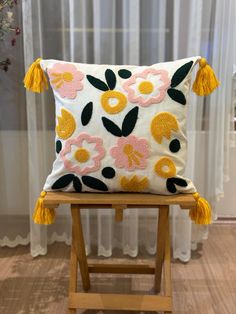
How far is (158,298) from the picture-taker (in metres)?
1.41

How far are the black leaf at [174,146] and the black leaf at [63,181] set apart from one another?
0.34m

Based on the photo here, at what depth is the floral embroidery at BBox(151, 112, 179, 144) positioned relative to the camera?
4.07ft

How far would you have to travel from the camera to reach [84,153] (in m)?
1.25

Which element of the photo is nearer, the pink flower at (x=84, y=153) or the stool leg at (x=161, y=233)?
the pink flower at (x=84, y=153)

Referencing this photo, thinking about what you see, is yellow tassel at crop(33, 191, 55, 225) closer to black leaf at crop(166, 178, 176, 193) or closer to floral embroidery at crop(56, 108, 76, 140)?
floral embroidery at crop(56, 108, 76, 140)

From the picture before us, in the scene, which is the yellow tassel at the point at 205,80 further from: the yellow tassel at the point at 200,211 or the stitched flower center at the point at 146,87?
the yellow tassel at the point at 200,211

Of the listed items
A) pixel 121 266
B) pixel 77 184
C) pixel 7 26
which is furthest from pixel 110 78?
pixel 121 266

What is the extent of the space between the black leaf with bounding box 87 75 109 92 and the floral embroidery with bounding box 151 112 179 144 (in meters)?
0.20

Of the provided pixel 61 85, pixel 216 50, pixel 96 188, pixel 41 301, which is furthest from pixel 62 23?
pixel 41 301

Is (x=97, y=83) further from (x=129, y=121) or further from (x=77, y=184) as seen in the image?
(x=77, y=184)

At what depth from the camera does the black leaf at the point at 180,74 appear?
1.25 metres

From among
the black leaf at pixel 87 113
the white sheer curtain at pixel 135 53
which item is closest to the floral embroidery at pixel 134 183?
the black leaf at pixel 87 113

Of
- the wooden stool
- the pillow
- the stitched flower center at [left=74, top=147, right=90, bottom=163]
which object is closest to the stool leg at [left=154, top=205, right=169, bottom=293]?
the wooden stool

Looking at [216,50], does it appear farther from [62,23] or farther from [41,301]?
[41,301]
